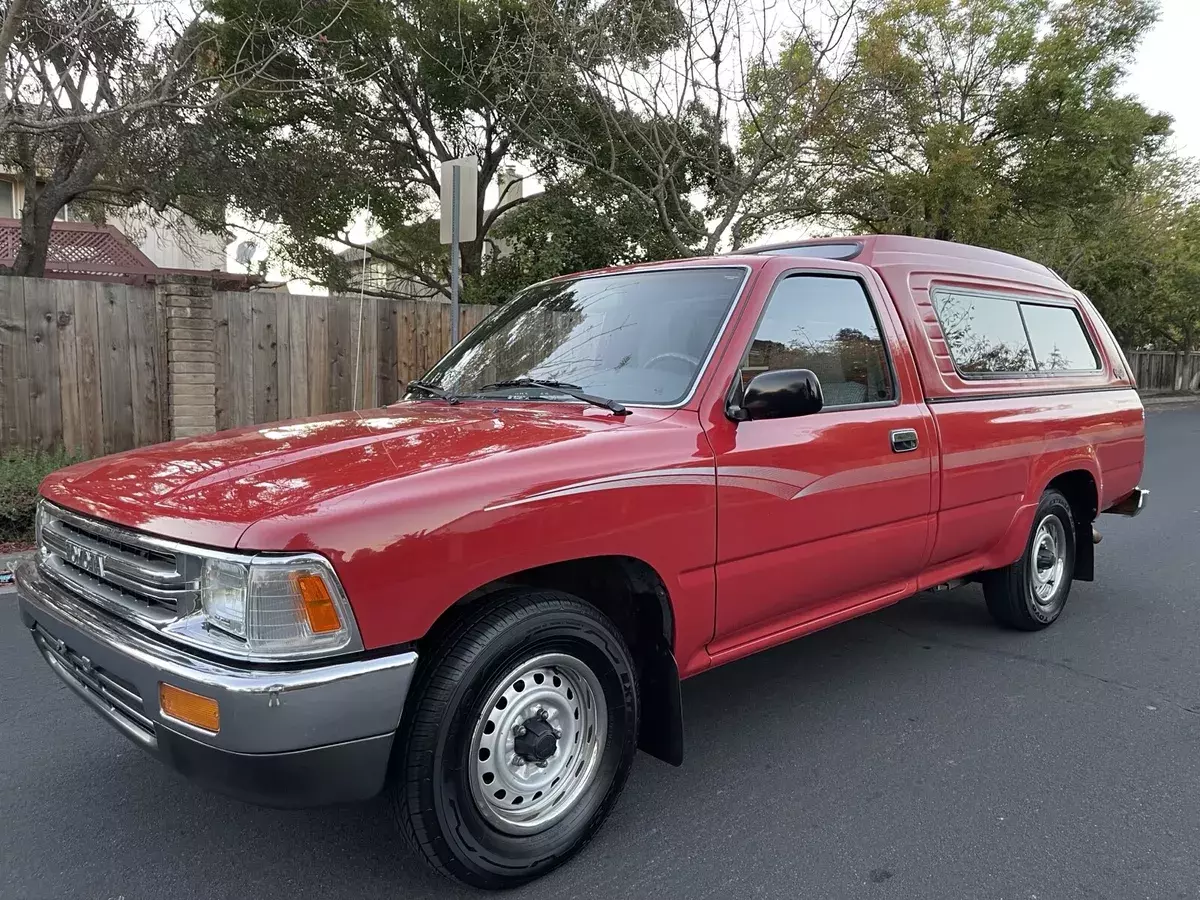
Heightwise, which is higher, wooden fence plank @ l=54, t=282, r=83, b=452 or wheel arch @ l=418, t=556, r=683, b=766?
wooden fence plank @ l=54, t=282, r=83, b=452

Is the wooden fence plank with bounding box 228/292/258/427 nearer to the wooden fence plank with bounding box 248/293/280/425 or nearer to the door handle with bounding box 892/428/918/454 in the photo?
the wooden fence plank with bounding box 248/293/280/425

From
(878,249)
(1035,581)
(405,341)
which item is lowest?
(1035,581)

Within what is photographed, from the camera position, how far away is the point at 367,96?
591 inches

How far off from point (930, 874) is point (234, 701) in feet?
6.81

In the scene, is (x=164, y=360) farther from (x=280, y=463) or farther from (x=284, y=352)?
(x=280, y=463)

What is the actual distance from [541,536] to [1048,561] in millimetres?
3805

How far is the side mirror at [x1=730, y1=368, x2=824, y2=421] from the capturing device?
296cm

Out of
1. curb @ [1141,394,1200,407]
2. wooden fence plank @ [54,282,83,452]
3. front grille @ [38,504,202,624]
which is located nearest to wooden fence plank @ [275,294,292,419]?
wooden fence plank @ [54,282,83,452]

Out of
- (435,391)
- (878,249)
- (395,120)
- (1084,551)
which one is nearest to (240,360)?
(435,391)

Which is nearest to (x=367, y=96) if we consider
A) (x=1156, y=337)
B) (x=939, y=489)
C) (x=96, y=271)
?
(x=96, y=271)

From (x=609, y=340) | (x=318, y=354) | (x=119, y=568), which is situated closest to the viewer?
(x=119, y=568)

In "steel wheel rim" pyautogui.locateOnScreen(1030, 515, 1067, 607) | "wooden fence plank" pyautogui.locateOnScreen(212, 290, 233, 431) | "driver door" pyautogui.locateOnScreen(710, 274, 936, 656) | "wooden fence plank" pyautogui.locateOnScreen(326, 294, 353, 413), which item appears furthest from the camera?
"wooden fence plank" pyautogui.locateOnScreen(326, 294, 353, 413)

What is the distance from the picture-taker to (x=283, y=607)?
2096mm

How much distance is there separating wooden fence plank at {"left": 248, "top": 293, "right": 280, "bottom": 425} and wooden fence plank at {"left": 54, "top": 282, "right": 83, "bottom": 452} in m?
1.52
